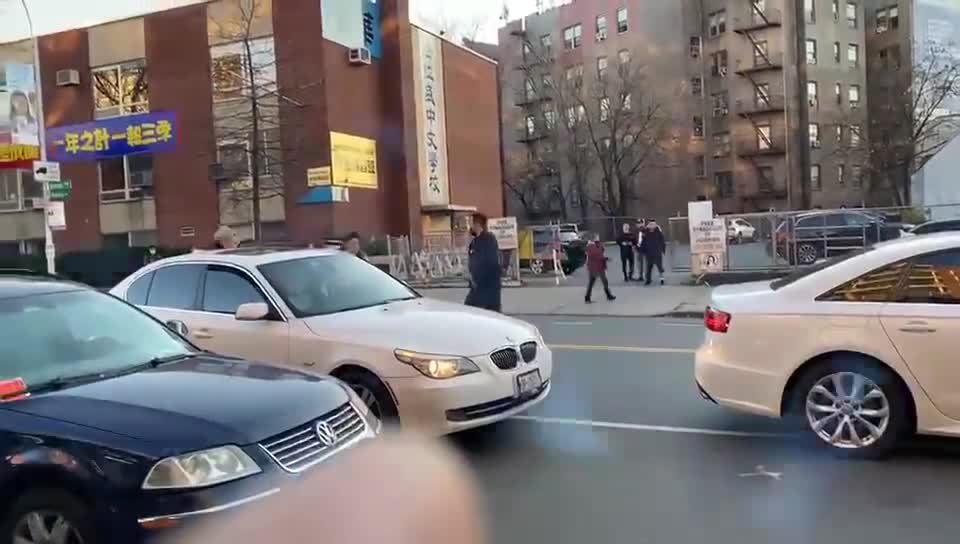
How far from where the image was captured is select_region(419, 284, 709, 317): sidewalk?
17422 millimetres

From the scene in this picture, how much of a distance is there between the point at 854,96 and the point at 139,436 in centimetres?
6297

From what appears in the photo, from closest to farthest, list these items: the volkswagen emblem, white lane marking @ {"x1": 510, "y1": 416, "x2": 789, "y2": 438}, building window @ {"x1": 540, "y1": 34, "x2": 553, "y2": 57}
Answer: the volkswagen emblem → white lane marking @ {"x1": 510, "y1": 416, "x2": 789, "y2": 438} → building window @ {"x1": 540, "y1": 34, "x2": 553, "y2": 57}

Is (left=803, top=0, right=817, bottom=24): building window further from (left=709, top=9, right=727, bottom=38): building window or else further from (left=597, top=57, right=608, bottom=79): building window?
(left=597, top=57, right=608, bottom=79): building window

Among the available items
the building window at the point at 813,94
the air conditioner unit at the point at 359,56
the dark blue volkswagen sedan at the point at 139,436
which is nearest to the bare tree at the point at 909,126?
the building window at the point at 813,94

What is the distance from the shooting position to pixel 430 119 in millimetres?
38625

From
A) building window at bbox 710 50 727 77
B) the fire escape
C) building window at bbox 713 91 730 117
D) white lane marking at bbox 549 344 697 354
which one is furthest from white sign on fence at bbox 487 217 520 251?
building window at bbox 710 50 727 77

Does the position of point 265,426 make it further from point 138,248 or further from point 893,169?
point 893,169

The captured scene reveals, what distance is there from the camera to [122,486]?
12.1 ft

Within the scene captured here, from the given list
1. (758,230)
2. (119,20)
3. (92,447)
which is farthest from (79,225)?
(92,447)

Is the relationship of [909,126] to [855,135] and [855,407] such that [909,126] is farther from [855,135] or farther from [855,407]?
[855,407]

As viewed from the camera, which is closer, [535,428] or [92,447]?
[92,447]

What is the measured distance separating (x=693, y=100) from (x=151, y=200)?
37.4 m

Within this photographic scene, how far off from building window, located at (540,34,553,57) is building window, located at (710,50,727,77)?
12.0 m

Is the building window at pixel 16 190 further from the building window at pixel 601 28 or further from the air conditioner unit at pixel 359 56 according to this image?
the building window at pixel 601 28
